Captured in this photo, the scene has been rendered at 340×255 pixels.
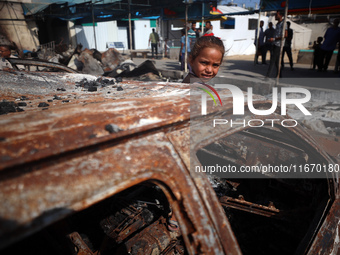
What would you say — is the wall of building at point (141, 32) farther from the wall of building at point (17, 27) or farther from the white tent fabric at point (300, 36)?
the white tent fabric at point (300, 36)

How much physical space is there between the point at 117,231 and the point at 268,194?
1545 millimetres

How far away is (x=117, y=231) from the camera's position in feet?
6.49

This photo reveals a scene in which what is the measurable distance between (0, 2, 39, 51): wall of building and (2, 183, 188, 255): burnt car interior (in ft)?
58.7

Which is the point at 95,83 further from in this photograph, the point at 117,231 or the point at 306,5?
the point at 306,5

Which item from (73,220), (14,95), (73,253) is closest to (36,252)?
(73,253)

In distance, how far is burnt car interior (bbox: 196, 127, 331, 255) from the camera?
5.91ft

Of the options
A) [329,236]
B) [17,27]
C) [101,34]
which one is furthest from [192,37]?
[101,34]

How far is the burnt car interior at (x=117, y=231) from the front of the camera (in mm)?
1562

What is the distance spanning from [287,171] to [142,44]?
24.6 m

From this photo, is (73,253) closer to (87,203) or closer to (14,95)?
(87,203)

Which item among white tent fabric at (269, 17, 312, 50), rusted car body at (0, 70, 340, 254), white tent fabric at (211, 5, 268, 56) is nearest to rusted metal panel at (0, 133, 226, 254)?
rusted car body at (0, 70, 340, 254)

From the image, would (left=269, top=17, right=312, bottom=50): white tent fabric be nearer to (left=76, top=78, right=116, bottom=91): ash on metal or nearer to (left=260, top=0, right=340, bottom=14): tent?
(left=260, top=0, right=340, bottom=14): tent

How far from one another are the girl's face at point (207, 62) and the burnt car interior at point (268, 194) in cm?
77

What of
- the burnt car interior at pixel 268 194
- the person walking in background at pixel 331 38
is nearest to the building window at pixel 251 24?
the person walking in background at pixel 331 38
